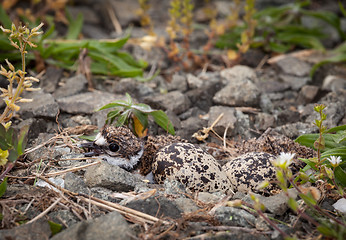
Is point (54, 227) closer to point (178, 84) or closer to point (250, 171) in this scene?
point (250, 171)

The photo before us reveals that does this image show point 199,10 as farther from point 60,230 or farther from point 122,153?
point 60,230

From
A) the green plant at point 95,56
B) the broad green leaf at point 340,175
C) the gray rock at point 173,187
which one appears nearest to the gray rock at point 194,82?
the green plant at point 95,56

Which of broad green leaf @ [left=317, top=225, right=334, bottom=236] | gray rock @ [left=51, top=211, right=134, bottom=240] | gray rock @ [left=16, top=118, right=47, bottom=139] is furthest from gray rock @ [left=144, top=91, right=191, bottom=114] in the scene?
broad green leaf @ [left=317, top=225, right=334, bottom=236]

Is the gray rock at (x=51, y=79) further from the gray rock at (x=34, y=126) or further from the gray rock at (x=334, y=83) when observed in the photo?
the gray rock at (x=334, y=83)

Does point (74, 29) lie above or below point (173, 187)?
above

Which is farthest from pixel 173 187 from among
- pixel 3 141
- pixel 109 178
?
pixel 3 141
